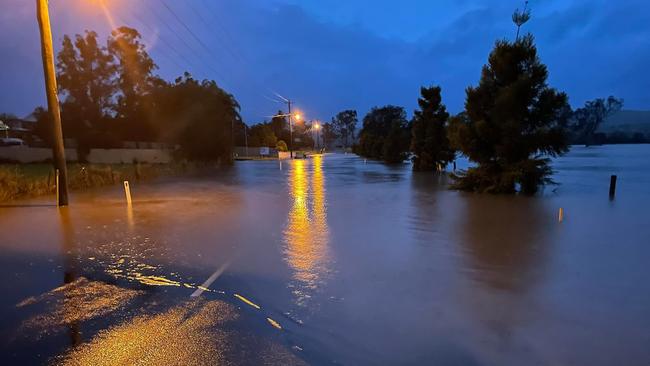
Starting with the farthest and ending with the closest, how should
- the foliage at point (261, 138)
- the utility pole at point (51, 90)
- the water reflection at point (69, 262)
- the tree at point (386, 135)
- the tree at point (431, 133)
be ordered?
1. the foliage at point (261, 138)
2. the tree at point (386, 135)
3. the tree at point (431, 133)
4. the utility pole at point (51, 90)
5. the water reflection at point (69, 262)

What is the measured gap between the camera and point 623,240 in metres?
8.34

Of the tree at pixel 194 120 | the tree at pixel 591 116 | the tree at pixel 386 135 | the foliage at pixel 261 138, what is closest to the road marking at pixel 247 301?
the tree at pixel 194 120

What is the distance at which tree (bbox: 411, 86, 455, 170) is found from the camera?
3059 centimetres

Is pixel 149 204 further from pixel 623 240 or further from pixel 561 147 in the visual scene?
pixel 561 147

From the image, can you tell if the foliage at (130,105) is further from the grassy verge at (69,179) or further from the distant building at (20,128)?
the grassy verge at (69,179)

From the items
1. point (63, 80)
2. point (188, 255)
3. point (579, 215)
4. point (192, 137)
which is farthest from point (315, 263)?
point (63, 80)

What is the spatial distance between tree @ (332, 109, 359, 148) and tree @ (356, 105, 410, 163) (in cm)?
7953

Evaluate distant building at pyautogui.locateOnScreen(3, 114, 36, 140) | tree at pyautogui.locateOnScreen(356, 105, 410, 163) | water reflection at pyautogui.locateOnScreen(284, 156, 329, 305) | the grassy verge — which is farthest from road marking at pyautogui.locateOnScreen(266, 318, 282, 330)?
distant building at pyautogui.locateOnScreen(3, 114, 36, 140)

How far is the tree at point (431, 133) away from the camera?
30.6 m

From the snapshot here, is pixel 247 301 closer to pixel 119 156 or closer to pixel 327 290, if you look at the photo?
pixel 327 290

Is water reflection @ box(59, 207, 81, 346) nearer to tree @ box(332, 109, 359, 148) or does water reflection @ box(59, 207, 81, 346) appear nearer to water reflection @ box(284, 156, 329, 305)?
water reflection @ box(284, 156, 329, 305)

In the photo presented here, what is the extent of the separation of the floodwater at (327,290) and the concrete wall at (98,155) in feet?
89.3

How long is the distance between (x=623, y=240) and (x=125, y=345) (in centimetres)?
940

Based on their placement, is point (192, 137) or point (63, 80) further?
point (63, 80)
